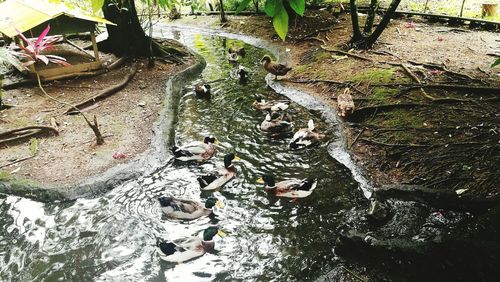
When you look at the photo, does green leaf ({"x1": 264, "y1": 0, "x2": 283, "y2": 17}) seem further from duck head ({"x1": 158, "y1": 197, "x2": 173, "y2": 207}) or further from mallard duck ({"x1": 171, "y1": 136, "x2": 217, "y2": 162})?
mallard duck ({"x1": 171, "y1": 136, "x2": 217, "y2": 162})

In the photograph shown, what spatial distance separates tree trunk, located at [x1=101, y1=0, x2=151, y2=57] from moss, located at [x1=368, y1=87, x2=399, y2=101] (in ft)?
24.9

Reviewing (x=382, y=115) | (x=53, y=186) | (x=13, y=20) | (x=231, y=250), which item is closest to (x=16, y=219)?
(x=53, y=186)

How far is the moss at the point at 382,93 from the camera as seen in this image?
8234 mm

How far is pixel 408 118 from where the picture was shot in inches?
291

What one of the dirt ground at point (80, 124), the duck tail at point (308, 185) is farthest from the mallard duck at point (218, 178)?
the dirt ground at point (80, 124)

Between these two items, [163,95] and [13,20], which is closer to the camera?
[13,20]

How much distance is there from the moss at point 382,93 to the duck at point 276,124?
7.07ft

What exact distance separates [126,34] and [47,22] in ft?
9.25

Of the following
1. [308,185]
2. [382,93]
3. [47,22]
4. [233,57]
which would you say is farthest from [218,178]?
[233,57]

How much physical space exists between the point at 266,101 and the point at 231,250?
552 centimetres

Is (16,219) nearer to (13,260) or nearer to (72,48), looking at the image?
(13,260)

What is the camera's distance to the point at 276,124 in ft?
26.0

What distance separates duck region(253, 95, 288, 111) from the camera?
346 inches

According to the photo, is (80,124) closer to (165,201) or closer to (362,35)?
(165,201)
